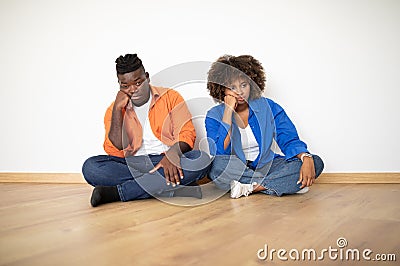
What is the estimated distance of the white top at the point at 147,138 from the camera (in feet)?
5.86

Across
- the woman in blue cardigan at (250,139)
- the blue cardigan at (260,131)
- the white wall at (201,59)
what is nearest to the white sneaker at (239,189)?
the woman in blue cardigan at (250,139)

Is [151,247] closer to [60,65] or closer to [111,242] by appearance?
[111,242]

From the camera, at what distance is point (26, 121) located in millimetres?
2412

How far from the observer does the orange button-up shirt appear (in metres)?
1.76

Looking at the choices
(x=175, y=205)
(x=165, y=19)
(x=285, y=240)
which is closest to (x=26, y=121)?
(x=165, y=19)

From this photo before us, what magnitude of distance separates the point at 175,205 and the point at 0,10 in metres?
1.83

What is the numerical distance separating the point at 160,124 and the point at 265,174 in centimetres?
52

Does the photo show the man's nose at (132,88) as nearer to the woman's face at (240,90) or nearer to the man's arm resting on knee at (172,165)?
the man's arm resting on knee at (172,165)

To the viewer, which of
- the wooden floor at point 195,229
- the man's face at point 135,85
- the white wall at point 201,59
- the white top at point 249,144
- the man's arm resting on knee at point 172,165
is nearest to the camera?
the wooden floor at point 195,229

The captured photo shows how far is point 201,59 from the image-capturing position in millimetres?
2164

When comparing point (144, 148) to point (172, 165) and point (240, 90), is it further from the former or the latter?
point (240, 90)

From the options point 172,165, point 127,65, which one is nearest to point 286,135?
point 172,165

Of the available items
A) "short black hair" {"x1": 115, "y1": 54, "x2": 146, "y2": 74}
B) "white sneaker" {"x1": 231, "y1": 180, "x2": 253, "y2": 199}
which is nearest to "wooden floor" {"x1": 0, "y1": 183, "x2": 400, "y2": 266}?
"white sneaker" {"x1": 231, "y1": 180, "x2": 253, "y2": 199}

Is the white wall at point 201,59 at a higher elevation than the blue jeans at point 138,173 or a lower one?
higher
